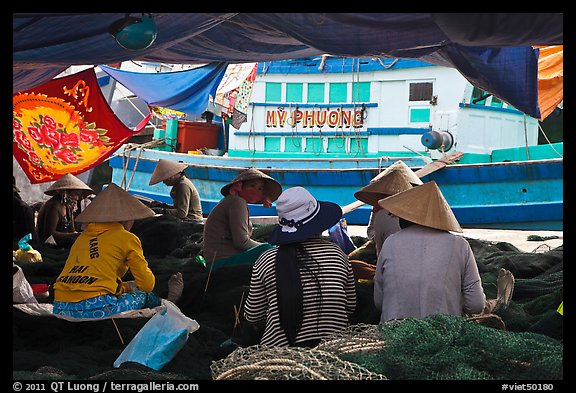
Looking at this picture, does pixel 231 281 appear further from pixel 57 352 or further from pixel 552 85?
pixel 552 85

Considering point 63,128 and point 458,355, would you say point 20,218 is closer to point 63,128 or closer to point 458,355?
point 63,128

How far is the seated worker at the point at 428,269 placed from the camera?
13.3 ft

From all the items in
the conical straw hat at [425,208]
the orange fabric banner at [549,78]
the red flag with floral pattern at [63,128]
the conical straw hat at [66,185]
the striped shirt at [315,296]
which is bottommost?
the striped shirt at [315,296]

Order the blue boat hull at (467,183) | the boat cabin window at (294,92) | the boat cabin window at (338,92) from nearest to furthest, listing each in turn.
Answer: the blue boat hull at (467,183)
the boat cabin window at (338,92)
the boat cabin window at (294,92)

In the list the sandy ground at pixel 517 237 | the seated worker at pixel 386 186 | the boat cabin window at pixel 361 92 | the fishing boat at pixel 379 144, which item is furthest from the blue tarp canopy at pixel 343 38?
the boat cabin window at pixel 361 92

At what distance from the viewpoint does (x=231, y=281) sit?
6094 mm

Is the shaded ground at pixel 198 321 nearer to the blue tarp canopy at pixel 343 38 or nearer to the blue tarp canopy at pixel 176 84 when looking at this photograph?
the blue tarp canopy at pixel 343 38

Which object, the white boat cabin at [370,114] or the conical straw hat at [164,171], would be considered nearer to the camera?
the conical straw hat at [164,171]

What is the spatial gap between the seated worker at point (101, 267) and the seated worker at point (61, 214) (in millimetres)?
3498

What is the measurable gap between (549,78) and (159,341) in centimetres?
521

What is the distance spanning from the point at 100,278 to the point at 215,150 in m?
14.6

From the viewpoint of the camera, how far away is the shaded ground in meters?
4.32

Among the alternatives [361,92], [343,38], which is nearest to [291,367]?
[343,38]

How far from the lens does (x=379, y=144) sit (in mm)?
17219
